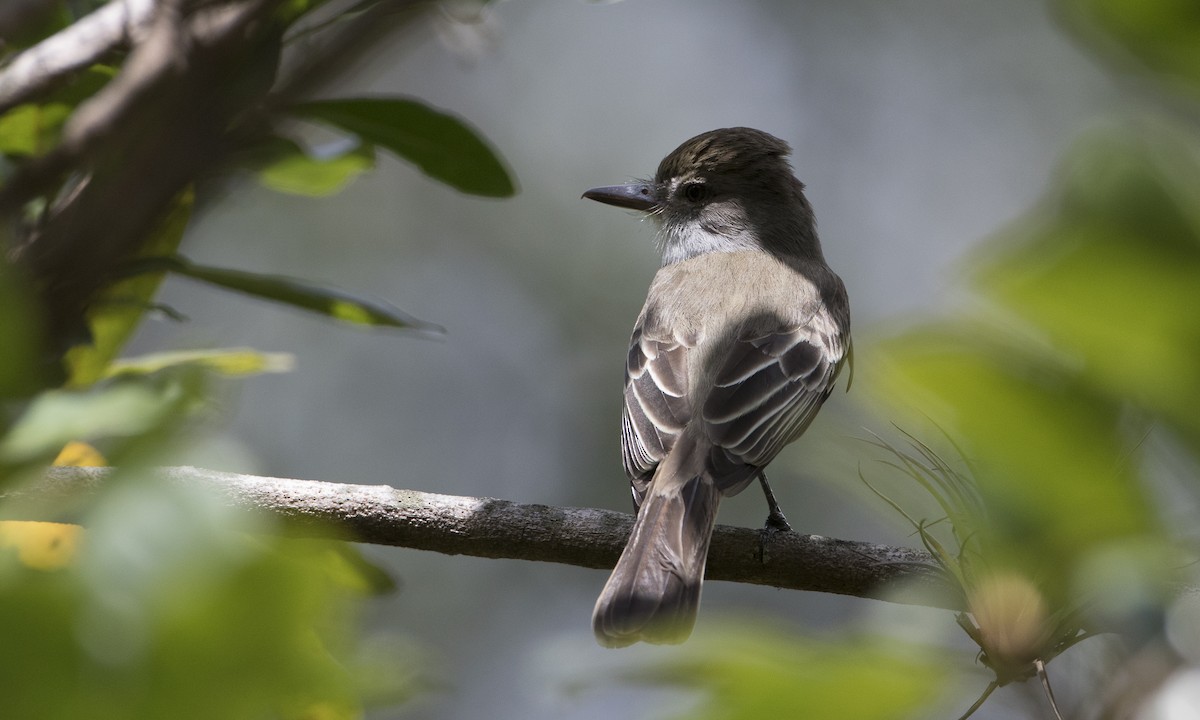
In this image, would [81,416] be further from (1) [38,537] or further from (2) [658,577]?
(2) [658,577]

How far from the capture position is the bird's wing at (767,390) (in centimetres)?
419

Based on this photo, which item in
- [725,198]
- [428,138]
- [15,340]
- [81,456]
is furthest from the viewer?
[725,198]

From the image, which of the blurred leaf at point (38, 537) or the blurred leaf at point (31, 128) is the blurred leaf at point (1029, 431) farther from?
the blurred leaf at point (31, 128)

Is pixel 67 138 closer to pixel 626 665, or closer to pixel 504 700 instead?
pixel 626 665

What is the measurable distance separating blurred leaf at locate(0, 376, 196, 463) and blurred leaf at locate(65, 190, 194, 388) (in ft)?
4.29

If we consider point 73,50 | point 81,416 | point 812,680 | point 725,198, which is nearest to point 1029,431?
point 812,680

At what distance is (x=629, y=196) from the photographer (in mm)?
6422

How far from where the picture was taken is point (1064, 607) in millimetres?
864

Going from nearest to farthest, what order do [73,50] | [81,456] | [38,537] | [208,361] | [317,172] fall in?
1. [38,537]
2. [73,50]
3. [81,456]
4. [208,361]
5. [317,172]

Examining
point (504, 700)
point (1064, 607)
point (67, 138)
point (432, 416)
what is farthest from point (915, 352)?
point (432, 416)

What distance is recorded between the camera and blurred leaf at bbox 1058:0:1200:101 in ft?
2.03

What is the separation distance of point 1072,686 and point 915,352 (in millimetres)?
419

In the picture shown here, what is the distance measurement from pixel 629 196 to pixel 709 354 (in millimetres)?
1963

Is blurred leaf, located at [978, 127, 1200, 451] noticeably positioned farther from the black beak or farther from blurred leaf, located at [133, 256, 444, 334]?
the black beak
